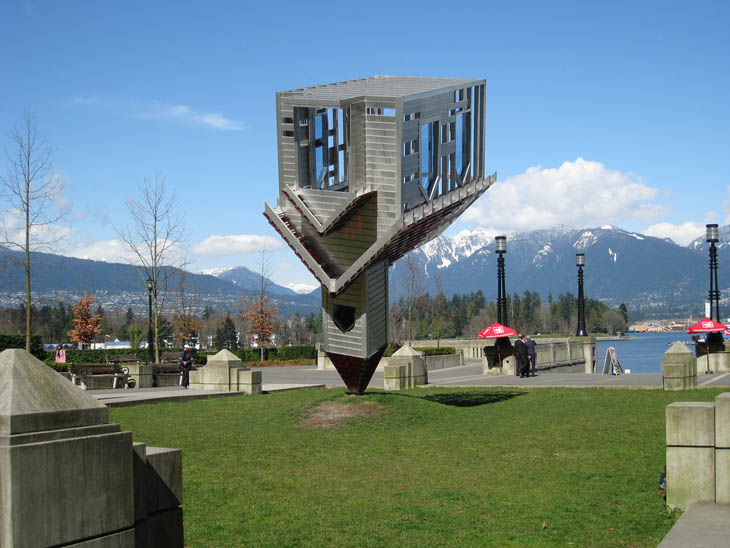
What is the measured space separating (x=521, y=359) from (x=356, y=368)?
16.2 m

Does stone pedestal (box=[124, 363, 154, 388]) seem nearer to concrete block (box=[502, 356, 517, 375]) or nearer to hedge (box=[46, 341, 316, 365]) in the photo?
concrete block (box=[502, 356, 517, 375])

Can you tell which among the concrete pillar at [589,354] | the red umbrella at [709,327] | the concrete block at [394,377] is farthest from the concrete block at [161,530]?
the concrete pillar at [589,354]

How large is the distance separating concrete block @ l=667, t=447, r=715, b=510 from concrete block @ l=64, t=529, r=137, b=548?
6.61m

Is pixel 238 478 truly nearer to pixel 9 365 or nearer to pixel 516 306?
pixel 9 365

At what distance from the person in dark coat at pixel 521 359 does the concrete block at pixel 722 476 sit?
80.4 feet

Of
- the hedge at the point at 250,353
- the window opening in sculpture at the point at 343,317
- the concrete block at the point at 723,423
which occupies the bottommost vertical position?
the hedge at the point at 250,353

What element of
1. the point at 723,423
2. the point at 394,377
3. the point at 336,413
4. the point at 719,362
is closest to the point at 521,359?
the point at 719,362

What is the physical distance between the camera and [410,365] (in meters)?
29.1

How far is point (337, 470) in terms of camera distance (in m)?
12.9

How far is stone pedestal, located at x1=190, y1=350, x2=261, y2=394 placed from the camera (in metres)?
27.3

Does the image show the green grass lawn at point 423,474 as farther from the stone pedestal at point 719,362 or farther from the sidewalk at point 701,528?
the stone pedestal at point 719,362

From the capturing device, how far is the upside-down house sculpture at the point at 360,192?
18438 millimetres

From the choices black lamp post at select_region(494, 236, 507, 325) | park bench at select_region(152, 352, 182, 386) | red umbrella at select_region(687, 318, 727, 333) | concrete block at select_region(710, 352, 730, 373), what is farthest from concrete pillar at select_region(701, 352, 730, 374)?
park bench at select_region(152, 352, 182, 386)

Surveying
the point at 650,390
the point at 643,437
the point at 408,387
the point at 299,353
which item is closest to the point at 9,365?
the point at 643,437
